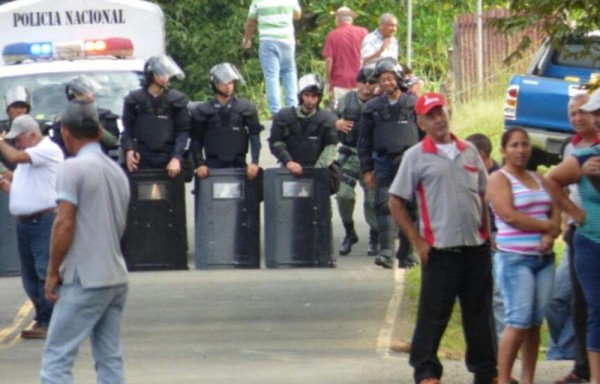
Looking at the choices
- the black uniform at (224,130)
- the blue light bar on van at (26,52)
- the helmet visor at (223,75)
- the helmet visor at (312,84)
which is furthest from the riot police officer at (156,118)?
the blue light bar on van at (26,52)

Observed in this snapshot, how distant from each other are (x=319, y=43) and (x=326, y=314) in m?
21.0

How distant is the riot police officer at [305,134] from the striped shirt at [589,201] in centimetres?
682

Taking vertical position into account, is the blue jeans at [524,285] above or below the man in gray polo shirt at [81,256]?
below

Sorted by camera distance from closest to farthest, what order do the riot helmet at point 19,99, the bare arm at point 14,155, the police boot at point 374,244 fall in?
the bare arm at point 14,155 → the riot helmet at point 19,99 → the police boot at point 374,244

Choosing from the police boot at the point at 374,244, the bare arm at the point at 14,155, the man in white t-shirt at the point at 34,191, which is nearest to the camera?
the bare arm at the point at 14,155

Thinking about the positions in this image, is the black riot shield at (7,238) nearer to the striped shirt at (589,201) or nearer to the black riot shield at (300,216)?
the black riot shield at (300,216)

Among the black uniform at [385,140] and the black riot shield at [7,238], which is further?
the black riot shield at [7,238]

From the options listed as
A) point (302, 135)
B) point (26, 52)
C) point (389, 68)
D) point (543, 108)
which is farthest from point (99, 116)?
point (543, 108)

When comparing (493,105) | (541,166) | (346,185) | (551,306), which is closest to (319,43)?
(493,105)

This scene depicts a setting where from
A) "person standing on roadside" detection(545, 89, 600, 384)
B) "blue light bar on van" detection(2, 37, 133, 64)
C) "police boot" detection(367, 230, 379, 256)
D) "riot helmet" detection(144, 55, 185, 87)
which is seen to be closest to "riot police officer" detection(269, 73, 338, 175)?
"police boot" detection(367, 230, 379, 256)

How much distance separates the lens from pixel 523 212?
980 centimetres

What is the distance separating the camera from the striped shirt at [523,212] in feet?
31.9

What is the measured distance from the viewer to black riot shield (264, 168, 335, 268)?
16047 mm

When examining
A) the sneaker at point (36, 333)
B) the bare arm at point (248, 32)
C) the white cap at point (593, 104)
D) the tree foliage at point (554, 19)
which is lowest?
the sneaker at point (36, 333)
